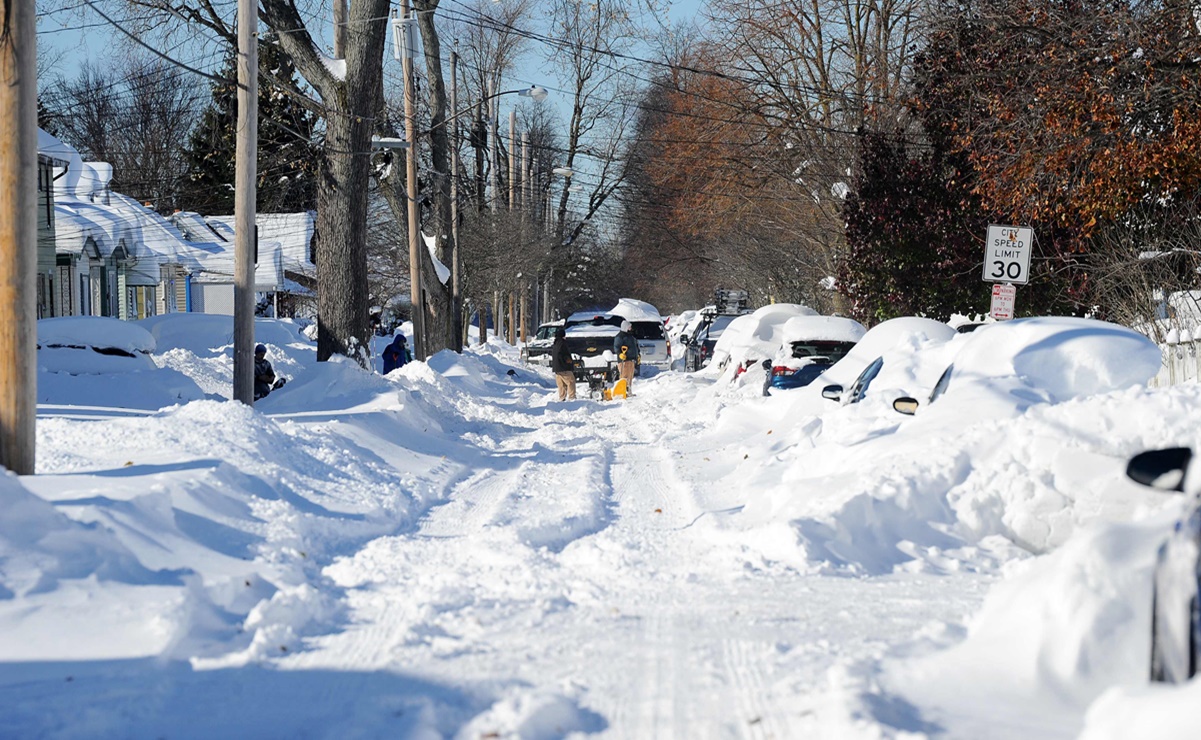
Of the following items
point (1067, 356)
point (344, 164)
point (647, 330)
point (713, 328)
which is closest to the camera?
point (1067, 356)

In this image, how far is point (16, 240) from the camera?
8.88 meters

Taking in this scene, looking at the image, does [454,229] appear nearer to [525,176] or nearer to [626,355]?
[626,355]

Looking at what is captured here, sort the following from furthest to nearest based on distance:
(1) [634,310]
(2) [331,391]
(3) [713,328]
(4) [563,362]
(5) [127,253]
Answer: (1) [634,310], (5) [127,253], (3) [713,328], (4) [563,362], (2) [331,391]

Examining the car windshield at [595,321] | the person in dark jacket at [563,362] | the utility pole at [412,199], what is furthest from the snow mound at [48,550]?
the car windshield at [595,321]

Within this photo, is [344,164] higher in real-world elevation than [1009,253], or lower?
higher

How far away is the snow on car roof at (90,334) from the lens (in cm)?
1852

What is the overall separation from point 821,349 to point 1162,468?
18.4 metres

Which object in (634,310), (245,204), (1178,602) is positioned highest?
(245,204)

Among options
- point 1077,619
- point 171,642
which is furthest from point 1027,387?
point 171,642

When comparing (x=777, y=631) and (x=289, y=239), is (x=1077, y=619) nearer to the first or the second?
(x=777, y=631)

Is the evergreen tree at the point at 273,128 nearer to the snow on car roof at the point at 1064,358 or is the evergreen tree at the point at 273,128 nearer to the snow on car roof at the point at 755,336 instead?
the snow on car roof at the point at 1064,358

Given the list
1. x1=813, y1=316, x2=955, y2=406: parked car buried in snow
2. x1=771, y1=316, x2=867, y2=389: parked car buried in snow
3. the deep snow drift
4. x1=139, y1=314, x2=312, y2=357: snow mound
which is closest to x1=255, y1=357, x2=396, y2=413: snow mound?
the deep snow drift

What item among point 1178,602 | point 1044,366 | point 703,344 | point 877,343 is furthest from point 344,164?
point 703,344

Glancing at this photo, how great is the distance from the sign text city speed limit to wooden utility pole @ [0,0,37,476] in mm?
11971
